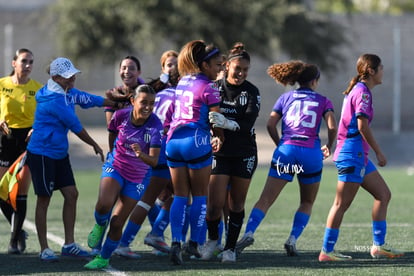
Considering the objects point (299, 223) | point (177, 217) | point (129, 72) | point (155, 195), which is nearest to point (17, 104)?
point (129, 72)

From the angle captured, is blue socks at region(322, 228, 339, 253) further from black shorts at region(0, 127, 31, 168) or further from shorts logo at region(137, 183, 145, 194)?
black shorts at region(0, 127, 31, 168)

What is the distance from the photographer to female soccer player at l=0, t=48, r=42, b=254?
1008 centimetres

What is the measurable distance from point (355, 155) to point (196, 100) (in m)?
1.66

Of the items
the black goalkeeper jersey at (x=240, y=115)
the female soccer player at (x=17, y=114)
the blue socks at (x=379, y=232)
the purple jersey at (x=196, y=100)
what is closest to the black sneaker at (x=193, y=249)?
the black goalkeeper jersey at (x=240, y=115)

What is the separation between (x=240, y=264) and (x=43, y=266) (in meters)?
1.91

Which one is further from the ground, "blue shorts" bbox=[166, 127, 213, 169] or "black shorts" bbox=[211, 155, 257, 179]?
"blue shorts" bbox=[166, 127, 213, 169]

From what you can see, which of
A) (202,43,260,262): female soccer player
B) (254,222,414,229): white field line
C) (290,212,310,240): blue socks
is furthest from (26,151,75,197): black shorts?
(254,222,414,229): white field line

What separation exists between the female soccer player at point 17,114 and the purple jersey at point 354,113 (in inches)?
145

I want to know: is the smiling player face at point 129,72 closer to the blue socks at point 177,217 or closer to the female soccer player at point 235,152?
the female soccer player at point 235,152

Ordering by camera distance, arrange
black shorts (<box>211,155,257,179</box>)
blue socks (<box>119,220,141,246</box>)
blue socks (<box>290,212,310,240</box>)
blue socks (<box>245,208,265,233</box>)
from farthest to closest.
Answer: blue socks (<box>290,212,310,240</box>), blue socks (<box>119,220,141,246</box>), blue socks (<box>245,208,265,233</box>), black shorts (<box>211,155,257,179</box>)

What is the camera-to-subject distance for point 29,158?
8.86 metres

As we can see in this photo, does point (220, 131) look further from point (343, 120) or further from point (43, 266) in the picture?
point (43, 266)

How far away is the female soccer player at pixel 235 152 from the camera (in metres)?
8.70

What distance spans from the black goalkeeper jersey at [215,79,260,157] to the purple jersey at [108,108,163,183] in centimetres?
75
